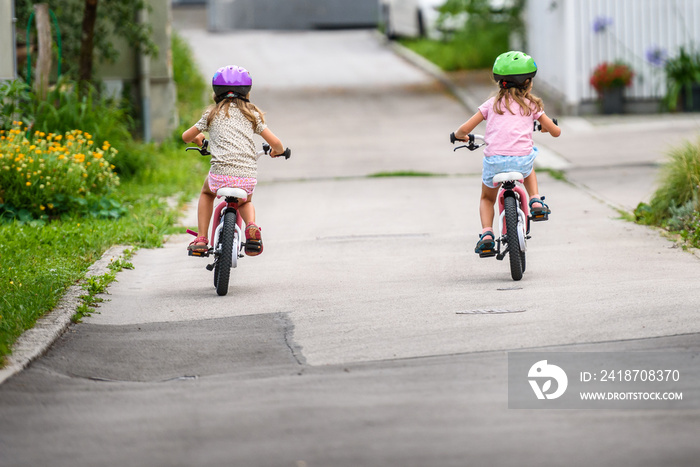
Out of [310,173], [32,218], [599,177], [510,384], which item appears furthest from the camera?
[310,173]

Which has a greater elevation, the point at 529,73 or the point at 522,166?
the point at 529,73

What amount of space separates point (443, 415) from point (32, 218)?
6857 mm

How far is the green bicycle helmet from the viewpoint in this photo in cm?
773

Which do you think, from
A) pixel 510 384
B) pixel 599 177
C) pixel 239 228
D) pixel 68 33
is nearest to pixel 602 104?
pixel 599 177

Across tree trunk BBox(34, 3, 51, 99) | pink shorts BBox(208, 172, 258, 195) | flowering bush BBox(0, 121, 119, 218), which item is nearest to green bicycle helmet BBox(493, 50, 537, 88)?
pink shorts BBox(208, 172, 258, 195)

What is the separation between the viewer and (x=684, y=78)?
19109 millimetres

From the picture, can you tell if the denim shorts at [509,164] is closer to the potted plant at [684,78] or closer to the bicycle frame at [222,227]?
the bicycle frame at [222,227]

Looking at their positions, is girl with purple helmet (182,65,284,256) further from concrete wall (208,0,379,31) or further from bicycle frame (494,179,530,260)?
concrete wall (208,0,379,31)

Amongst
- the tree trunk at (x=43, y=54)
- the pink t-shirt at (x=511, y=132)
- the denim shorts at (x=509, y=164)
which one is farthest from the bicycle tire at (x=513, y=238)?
the tree trunk at (x=43, y=54)

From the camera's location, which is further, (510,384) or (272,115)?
(272,115)

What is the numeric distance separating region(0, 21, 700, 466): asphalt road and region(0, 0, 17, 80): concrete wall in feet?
9.42

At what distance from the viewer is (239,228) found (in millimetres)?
7672

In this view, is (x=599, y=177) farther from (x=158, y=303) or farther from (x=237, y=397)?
(x=237, y=397)

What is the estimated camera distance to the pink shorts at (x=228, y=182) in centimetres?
768
